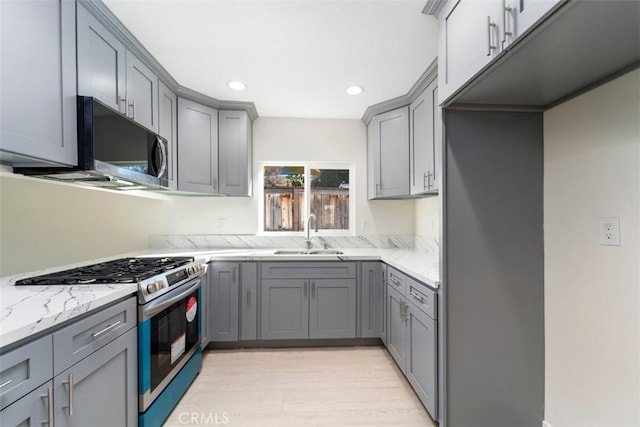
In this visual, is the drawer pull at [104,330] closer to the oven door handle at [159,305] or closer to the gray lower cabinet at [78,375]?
the gray lower cabinet at [78,375]

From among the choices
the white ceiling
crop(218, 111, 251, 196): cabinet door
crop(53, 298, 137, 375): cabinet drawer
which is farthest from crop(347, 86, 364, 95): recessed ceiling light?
crop(53, 298, 137, 375): cabinet drawer

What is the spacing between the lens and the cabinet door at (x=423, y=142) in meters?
2.01

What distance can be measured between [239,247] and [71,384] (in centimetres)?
199

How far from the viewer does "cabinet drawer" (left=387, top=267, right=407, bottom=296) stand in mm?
1881

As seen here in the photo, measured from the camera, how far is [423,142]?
2.14 meters

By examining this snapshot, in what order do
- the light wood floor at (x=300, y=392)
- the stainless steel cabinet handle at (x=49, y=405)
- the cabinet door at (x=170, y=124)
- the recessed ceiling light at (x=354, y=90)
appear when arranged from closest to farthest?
the stainless steel cabinet handle at (x=49, y=405)
the light wood floor at (x=300, y=392)
the cabinet door at (x=170, y=124)
the recessed ceiling light at (x=354, y=90)

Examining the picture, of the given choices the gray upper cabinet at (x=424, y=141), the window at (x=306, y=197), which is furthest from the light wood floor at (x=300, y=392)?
the gray upper cabinet at (x=424, y=141)

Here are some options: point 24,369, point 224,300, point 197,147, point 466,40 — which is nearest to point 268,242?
point 224,300

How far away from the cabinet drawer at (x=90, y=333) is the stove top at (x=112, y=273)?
0.17 metres

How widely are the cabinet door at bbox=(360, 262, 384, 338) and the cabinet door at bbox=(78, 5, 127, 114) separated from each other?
2216 millimetres

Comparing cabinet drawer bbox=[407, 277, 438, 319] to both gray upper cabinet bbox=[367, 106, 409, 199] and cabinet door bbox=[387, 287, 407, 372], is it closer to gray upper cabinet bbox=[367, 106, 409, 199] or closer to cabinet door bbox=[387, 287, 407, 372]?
cabinet door bbox=[387, 287, 407, 372]

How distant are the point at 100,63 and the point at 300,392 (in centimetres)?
241

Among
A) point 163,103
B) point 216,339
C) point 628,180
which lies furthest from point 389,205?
point 163,103

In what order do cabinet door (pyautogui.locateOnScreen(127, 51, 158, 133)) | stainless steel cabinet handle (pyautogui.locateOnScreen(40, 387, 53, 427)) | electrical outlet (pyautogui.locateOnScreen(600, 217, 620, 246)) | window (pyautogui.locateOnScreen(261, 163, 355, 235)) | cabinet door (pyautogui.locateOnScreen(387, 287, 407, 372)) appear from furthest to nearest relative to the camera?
window (pyautogui.locateOnScreen(261, 163, 355, 235)) → cabinet door (pyautogui.locateOnScreen(387, 287, 407, 372)) → cabinet door (pyautogui.locateOnScreen(127, 51, 158, 133)) → electrical outlet (pyautogui.locateOnScreen(600, 217, 620, 246)) → stainless steel cabinet handle (pyautogui.locateOnScreen(40, 387, 53, 427))
